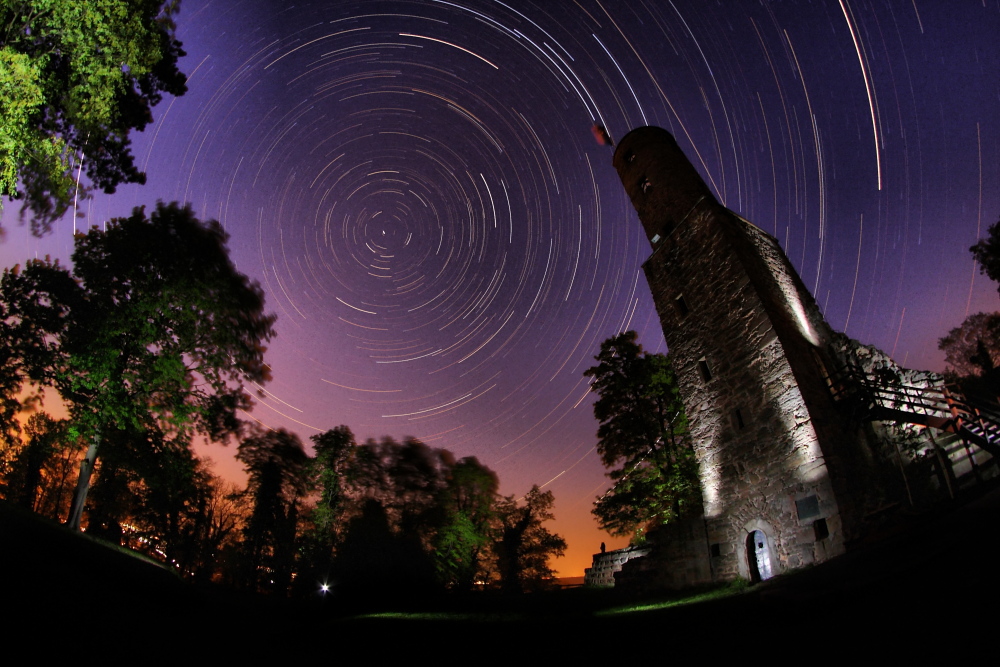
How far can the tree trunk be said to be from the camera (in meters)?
12.5

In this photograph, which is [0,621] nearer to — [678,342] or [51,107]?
[51,107]

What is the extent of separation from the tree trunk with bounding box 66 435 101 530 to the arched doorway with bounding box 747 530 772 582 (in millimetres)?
20250

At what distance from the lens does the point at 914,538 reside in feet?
21.0

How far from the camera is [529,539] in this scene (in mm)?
46344

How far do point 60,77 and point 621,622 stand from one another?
683 inches

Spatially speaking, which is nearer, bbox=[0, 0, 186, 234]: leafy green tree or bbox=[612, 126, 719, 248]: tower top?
bbox=[0, 0, 186, 234]: leafy green tree

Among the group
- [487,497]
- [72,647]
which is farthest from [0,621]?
[487,497]

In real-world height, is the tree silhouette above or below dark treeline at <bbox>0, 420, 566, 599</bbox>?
above

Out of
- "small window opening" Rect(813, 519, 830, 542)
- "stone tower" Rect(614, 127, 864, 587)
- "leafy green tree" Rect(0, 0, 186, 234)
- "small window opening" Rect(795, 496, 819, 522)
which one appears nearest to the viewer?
"leafy green tree" Rect(0, 0, 186, 234)

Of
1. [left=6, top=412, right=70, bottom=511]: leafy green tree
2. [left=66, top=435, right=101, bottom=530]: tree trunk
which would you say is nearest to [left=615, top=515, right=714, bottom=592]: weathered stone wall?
[left=66, top=435, right=101, bottom=530]: tree trunk

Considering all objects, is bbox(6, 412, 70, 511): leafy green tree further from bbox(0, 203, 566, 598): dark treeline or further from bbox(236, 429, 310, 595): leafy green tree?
bbox(236, 429, 310, 595): leafy green tree

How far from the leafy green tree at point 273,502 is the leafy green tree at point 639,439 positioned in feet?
72.1

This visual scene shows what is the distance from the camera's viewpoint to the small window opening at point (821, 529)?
10828mm

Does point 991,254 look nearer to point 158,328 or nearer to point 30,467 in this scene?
point 158,328
